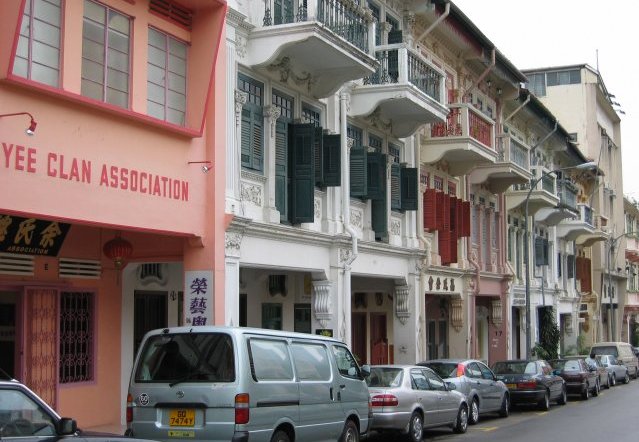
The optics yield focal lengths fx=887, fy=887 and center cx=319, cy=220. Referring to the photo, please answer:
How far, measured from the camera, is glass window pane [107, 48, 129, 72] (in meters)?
14.0

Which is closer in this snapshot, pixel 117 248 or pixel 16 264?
pixel 16 264

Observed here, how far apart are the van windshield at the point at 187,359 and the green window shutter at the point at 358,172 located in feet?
34.3

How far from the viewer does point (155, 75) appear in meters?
15.0

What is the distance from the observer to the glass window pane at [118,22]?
14125 mm

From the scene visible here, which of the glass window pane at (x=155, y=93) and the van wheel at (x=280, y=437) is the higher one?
the glass window pane at (x=155, y=93)

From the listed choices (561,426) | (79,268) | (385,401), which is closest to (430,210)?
(561,426)

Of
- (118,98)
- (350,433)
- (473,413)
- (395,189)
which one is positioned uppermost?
(118,98)

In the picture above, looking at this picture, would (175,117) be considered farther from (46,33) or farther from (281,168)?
Result: (281,168)

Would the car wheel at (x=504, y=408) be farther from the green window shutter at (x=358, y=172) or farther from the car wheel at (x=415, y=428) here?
the green window shutter at (x=358, y=172)

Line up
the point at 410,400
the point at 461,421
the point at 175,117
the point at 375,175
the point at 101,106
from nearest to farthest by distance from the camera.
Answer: the point at 101,106 → the point at 175,117 → the point at 410,400 → the point at 461,421 → the point at 375,175

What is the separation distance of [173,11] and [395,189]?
1080 cm

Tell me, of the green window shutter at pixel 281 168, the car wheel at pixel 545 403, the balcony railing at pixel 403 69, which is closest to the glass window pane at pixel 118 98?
the green window shutter at pixel 281 168

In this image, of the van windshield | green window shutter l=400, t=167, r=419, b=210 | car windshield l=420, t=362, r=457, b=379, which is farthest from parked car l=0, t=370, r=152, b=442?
green window shutter l=400, t=167, r=419, b=210

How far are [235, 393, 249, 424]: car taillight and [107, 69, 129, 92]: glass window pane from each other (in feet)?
18.6
